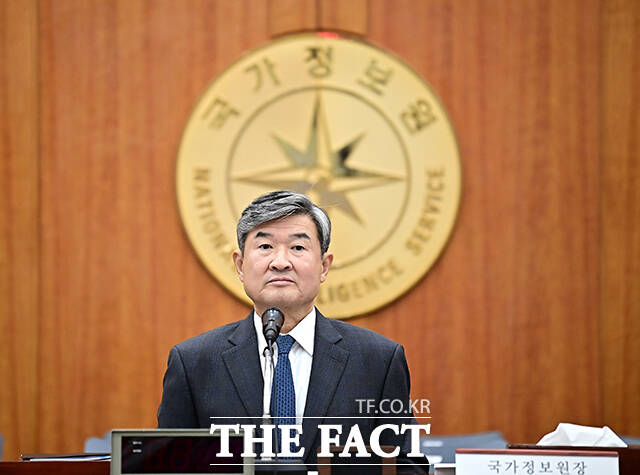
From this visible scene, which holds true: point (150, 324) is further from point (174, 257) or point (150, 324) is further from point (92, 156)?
point (92, 156)

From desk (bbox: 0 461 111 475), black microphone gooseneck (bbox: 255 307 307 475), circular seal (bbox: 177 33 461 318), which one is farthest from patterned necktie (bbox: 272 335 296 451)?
circular seal (bbox: 177 33 461 318)

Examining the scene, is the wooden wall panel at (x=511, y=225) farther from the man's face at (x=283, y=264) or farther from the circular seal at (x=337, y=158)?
the man's face at (x=283, y=264)

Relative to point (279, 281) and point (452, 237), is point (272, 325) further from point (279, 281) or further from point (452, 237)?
point (452, 237)

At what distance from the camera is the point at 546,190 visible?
4.01 m

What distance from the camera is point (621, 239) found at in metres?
3.98

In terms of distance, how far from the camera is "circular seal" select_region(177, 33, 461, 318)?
400 centimetres

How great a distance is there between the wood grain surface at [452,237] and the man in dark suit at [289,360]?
171 cm

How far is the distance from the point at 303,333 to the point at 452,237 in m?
1.85

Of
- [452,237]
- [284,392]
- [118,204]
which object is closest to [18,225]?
[118,204]

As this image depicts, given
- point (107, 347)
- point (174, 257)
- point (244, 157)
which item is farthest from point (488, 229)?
point (107, 347)

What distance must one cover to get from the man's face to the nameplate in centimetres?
65

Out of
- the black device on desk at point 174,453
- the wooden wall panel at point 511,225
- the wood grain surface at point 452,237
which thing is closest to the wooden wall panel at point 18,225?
the wood grain surface at point 452,237

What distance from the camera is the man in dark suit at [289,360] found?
86.1 inches

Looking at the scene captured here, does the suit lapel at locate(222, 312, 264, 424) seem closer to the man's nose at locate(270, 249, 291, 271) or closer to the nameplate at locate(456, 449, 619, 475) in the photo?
the man's nose at locate(270, 249, 291, 271)
